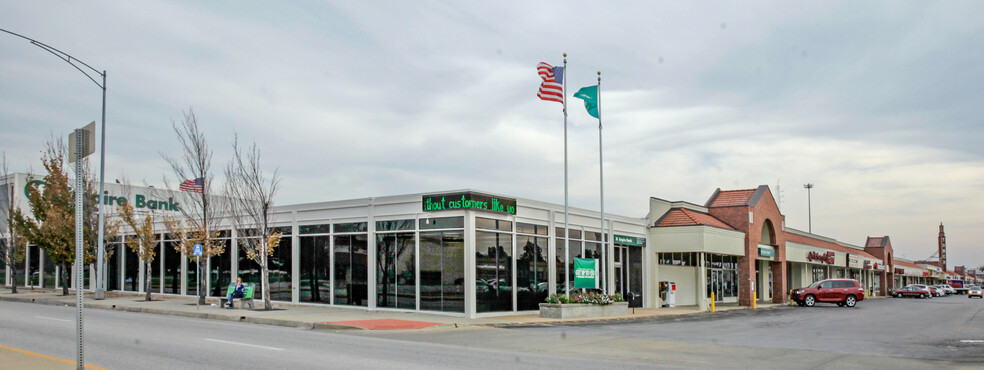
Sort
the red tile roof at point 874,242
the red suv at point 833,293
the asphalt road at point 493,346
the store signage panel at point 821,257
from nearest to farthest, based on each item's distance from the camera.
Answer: the asphalt road at point 493,346 < the red suv at point 833,293 < the store signage panel at point 821,257 < the red tile roof at point 874,242

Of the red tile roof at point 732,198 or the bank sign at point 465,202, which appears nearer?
the bank sign at point 465,202

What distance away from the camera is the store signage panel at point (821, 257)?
52269mm

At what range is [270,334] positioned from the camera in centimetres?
1730

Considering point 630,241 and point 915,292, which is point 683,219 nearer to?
point 630,241

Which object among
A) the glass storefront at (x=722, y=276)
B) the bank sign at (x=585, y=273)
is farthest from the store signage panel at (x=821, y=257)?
the bank sign at (x=585, y=273)

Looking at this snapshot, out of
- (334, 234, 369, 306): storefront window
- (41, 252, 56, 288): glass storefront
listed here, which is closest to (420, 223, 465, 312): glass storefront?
(334, 234, 369, 306): storefront window

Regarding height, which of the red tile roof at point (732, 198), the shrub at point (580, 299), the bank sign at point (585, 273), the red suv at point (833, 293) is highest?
the red tile roof at point (732, 198)

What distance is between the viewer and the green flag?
28.0 m

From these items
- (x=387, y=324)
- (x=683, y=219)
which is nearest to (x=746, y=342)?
(x=387, y=324)

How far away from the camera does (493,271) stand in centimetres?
2559

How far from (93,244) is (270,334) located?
23.2m

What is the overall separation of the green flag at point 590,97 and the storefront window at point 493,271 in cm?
596

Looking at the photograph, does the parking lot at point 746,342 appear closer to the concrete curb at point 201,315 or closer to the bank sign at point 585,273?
the concrete curb at point 201,315

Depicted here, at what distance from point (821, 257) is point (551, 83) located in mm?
36859
